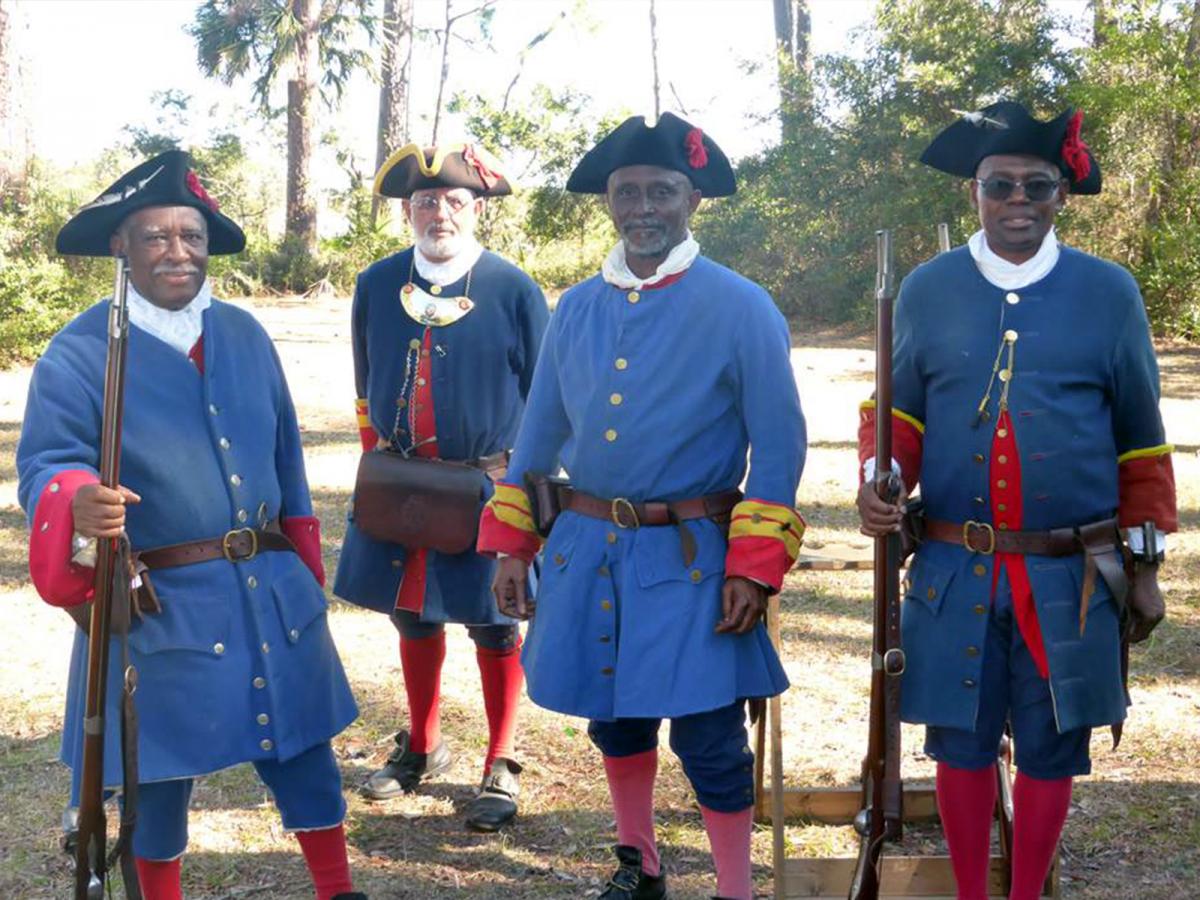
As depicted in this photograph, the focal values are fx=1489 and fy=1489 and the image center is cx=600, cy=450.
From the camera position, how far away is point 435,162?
4.86 metres

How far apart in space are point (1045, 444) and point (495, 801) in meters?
2.23

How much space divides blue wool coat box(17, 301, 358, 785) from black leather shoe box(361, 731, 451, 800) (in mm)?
1407

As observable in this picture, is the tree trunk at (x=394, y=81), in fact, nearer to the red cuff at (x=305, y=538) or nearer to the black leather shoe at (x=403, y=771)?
the black leather shoe at (x=403, y=771)

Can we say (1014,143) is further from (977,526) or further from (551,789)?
(551,789)

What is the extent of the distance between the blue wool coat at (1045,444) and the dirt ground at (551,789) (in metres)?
1.07

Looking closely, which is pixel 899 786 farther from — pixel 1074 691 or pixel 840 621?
pixel 840 621

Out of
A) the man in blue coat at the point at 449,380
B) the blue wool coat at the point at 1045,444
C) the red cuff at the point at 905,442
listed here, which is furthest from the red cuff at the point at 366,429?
the blue wool coat at the point at 1045,444

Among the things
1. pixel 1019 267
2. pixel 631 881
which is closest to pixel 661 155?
pixel 1019 267

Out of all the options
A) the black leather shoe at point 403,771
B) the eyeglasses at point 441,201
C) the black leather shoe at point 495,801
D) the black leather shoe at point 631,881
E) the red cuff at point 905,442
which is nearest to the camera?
the red cuff at point 905,442

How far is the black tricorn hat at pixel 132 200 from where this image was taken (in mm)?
3498

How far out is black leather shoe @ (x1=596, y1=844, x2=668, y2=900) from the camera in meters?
4.16

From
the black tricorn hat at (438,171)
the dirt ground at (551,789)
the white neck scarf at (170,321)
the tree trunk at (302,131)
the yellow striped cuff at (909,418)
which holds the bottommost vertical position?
the dirt ground at (551,789)

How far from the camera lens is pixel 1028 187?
3588mm

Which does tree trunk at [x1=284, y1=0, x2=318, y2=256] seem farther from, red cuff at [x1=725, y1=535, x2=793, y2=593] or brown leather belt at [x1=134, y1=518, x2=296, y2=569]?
red cuff at [x1=725, y1=535, x2=793, y2=593]
